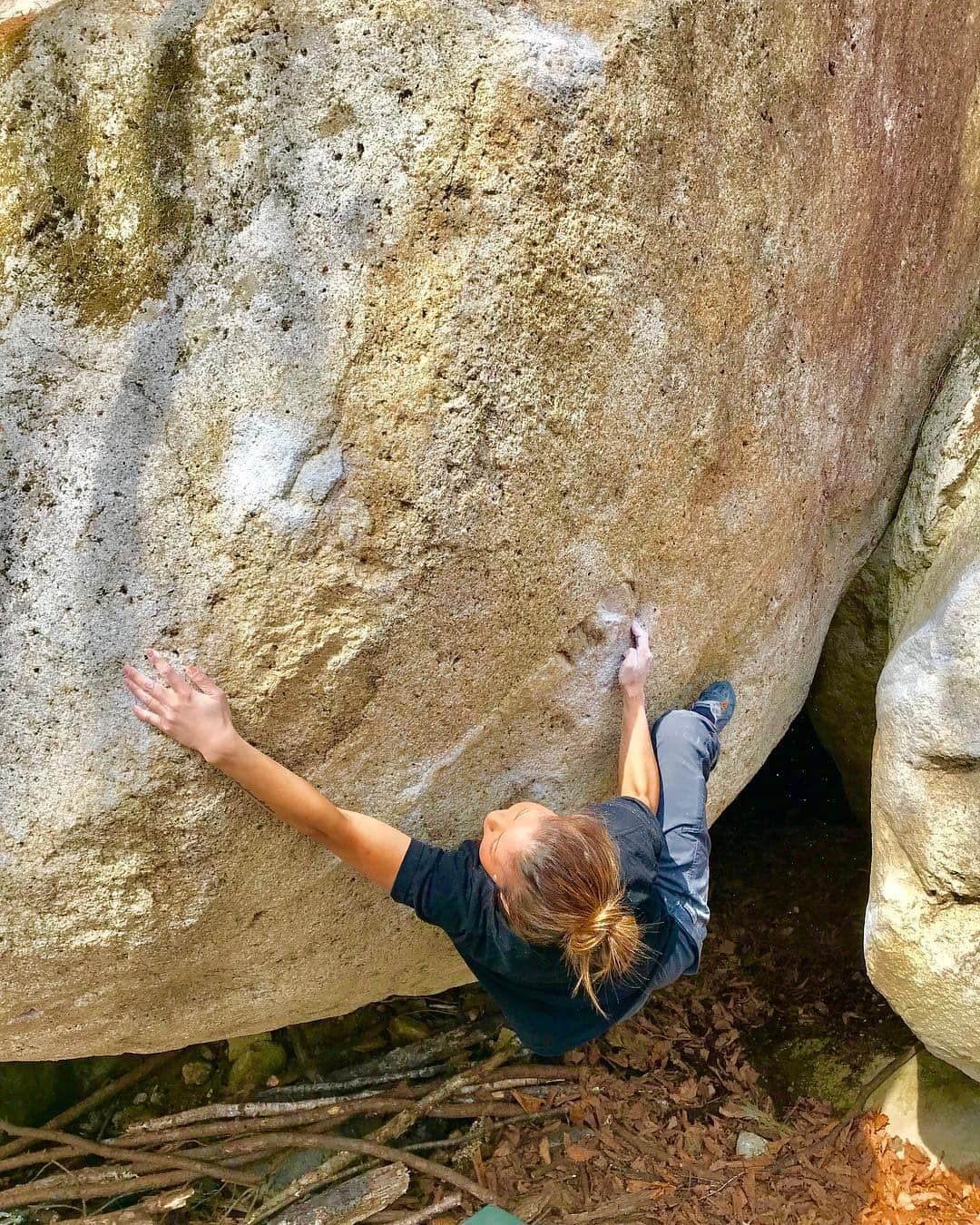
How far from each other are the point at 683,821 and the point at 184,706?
114 centimetres

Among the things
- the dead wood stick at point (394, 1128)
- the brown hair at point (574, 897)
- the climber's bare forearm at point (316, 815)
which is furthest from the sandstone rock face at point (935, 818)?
the dead wood stick at point (394, 1128)

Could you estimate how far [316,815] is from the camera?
1.89 metres

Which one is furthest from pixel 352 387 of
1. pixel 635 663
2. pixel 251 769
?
pixel 635 663

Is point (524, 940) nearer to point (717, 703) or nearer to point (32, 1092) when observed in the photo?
point (717, 703)

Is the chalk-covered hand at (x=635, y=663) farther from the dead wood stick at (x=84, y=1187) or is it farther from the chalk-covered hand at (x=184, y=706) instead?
the dead wood stick at (x=84, y=1187)

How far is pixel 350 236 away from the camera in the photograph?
1.74 m

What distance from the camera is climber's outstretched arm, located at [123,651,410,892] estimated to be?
178 cm

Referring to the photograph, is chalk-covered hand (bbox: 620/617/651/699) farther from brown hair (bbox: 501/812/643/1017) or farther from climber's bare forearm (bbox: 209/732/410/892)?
climber's bare forearm (bbox: 209/732/410/892)

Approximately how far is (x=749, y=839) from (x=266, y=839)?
2.25 metres

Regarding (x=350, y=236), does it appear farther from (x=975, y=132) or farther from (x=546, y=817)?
(x=975, y=132)

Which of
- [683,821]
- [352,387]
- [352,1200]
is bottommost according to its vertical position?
[352,1200]

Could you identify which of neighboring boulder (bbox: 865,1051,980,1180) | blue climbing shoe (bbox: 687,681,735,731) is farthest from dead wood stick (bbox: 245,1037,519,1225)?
blue climbing shoe (bbox: 687,681,735,731)

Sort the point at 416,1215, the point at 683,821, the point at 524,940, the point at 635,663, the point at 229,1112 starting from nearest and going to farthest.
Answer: the point at 524,940, the point at 635,663, the point at 683,821, the point at 416,1215, the point at 229,1112

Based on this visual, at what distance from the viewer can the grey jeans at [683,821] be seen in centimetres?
227
